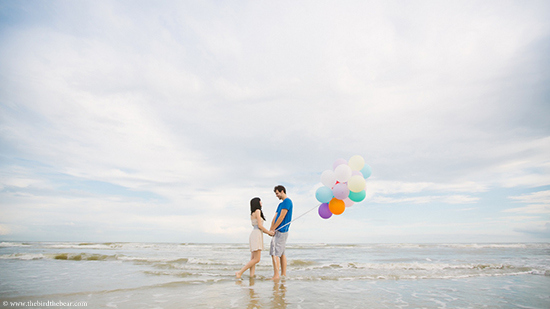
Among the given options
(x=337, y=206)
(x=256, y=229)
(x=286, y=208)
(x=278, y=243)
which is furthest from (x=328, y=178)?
(x=256, y=229)

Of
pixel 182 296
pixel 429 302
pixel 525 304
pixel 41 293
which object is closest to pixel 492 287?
pixel 525 304

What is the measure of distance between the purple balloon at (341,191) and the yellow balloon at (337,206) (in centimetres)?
23

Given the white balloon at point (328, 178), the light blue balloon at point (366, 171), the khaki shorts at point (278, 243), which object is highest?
the light blue balloon at point (366, 171)

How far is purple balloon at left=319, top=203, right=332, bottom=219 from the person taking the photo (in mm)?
7383

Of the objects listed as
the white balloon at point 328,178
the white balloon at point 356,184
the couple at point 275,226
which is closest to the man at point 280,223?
the couple at point 275,226

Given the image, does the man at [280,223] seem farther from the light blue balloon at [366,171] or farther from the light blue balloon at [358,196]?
the light blue balloon at [366,171]

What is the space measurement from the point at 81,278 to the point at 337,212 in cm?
676

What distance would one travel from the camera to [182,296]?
5367 millimetres

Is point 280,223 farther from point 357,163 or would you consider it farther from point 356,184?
point 357,163

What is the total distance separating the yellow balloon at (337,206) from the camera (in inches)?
281

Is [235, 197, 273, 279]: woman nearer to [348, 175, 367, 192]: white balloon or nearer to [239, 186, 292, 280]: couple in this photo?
[239, 186, 292, 280]: couple

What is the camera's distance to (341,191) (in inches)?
270

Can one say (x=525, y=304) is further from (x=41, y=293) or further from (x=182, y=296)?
(x=41, y=293)

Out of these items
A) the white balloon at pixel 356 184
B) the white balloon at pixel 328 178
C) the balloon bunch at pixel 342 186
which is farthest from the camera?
the white balloon at pixel 328 178
